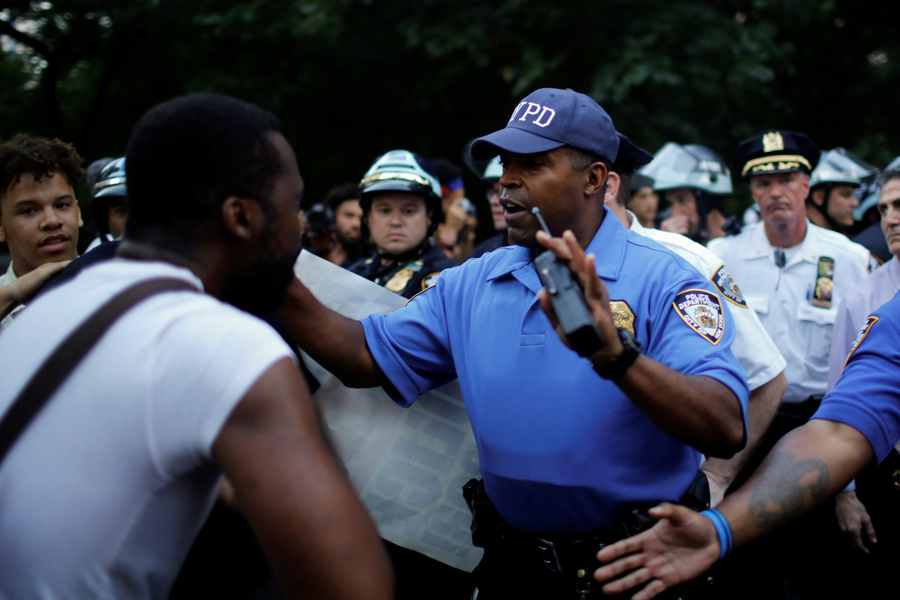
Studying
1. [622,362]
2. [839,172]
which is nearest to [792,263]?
[839,172]

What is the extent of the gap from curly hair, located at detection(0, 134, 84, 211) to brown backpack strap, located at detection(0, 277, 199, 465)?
2482 mm

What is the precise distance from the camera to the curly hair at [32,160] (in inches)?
135

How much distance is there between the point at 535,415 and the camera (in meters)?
2.29

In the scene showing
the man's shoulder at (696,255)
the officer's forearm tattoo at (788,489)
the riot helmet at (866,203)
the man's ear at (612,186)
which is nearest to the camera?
the officer's forearm tattoo at (788,489)

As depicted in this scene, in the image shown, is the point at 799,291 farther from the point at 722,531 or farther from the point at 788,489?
the point at 722,531

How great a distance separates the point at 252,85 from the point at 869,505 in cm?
1102

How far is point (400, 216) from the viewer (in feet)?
16.0

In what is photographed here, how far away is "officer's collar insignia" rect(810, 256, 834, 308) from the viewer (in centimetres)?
491

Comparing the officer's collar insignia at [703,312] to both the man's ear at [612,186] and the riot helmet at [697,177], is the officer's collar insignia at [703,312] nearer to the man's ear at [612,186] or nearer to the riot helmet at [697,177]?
the man's ear at [612,186]

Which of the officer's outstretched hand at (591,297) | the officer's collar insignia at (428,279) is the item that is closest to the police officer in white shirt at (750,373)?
the officer's outstretched hand at (591,297)

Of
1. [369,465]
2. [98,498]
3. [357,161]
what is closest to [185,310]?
[98,498]

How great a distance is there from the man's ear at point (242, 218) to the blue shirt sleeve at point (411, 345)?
3.82 ft

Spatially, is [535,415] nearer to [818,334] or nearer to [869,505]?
[869,505]

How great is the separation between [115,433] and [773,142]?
16.6 ft
